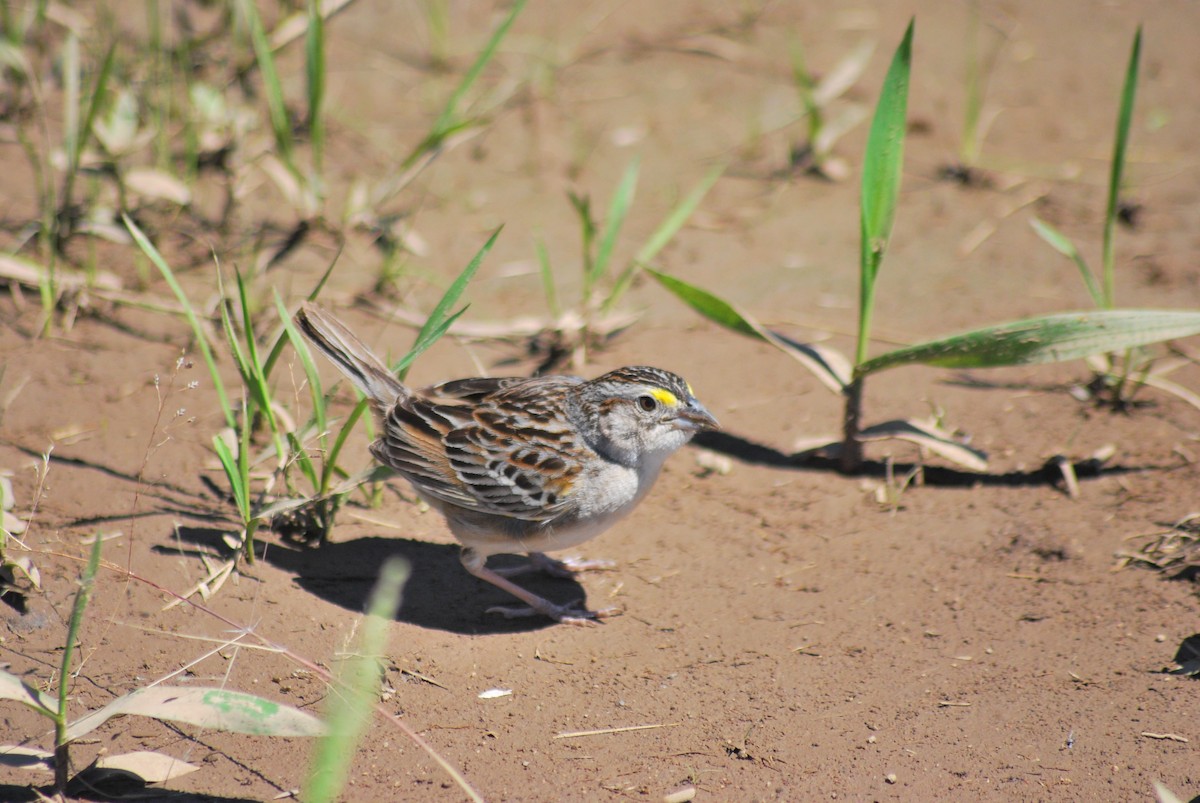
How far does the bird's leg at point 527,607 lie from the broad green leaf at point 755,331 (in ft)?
5.51

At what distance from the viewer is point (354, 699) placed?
150 inches

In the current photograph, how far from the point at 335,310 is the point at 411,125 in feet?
8.11

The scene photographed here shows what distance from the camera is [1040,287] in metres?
7.14

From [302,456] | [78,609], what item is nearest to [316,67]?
[302,456]

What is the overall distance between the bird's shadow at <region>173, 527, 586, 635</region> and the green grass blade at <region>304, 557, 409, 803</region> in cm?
7

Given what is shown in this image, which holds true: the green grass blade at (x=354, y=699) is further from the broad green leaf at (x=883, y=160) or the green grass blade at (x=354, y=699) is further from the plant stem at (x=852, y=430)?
the broad green leaf at (x=883, y=160)

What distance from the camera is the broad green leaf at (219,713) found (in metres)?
3.43

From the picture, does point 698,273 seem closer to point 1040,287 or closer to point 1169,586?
point 1040,287

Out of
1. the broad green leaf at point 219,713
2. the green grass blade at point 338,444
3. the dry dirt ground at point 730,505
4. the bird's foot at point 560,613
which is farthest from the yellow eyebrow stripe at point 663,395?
the broad green leaf at point 219,713

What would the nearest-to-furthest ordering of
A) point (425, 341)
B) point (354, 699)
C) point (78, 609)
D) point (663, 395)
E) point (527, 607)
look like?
point (78, 609) < point (354, 699) < point (425, 341) < point (663, 395) < point (527, 607)

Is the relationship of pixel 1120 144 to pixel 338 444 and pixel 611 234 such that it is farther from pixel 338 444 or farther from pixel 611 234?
pixel 338 444

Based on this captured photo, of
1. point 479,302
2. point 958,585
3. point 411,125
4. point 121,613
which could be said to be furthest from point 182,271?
point 958,585

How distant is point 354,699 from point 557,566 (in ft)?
5.53

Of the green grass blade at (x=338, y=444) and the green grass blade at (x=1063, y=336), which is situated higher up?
the green grass blade at (x=1063, y=336)
